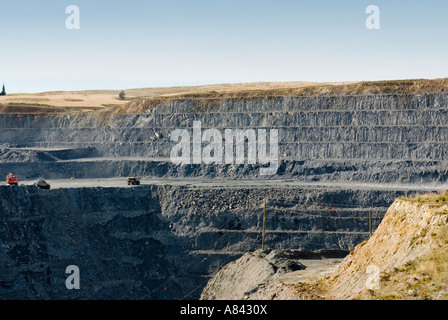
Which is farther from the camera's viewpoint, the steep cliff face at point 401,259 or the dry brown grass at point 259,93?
the dry brown grass at point 259,93

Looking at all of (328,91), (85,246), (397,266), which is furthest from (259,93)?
(397,266)

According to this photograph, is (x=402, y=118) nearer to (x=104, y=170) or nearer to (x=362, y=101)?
(x=362, y=101)

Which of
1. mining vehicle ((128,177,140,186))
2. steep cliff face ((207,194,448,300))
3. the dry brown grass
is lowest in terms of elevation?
mining vehicle ((128,177,140,186))

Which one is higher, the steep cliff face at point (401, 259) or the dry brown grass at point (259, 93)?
the dry brown grass at point (259, 93)

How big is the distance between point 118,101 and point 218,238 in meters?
73.6

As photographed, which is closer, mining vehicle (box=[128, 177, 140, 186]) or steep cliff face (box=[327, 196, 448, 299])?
steep cliff face (box=[327, 196, 448, 299])

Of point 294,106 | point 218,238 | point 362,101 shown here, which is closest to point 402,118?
point 362,101

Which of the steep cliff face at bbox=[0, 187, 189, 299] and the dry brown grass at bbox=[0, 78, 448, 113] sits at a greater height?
the dry brown grass at bbox=[0, 78, 448, 113]

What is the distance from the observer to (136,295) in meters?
73.8

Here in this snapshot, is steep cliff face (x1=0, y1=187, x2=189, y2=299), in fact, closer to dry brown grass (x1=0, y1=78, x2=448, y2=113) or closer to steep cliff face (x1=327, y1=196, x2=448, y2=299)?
dry brown grass (x1=0, y1=78, x2=448, y2=113)

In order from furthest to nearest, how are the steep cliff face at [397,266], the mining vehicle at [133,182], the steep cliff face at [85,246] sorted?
the mining vehicle at [133,182]
the steep cliff face at [85,246]
the steep cliff face at [397,266]

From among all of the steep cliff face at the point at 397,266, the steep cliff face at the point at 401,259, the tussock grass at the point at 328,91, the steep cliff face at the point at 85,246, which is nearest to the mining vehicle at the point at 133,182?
the steep cliff face at the point at 85,246

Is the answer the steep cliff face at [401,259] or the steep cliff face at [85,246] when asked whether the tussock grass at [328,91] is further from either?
the steep cliff face at [401,259]

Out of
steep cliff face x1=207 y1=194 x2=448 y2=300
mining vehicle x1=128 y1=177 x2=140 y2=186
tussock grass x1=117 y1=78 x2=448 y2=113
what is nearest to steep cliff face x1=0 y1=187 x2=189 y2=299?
mining vehicle x1=128 y1=177 x2=140 y2=186
